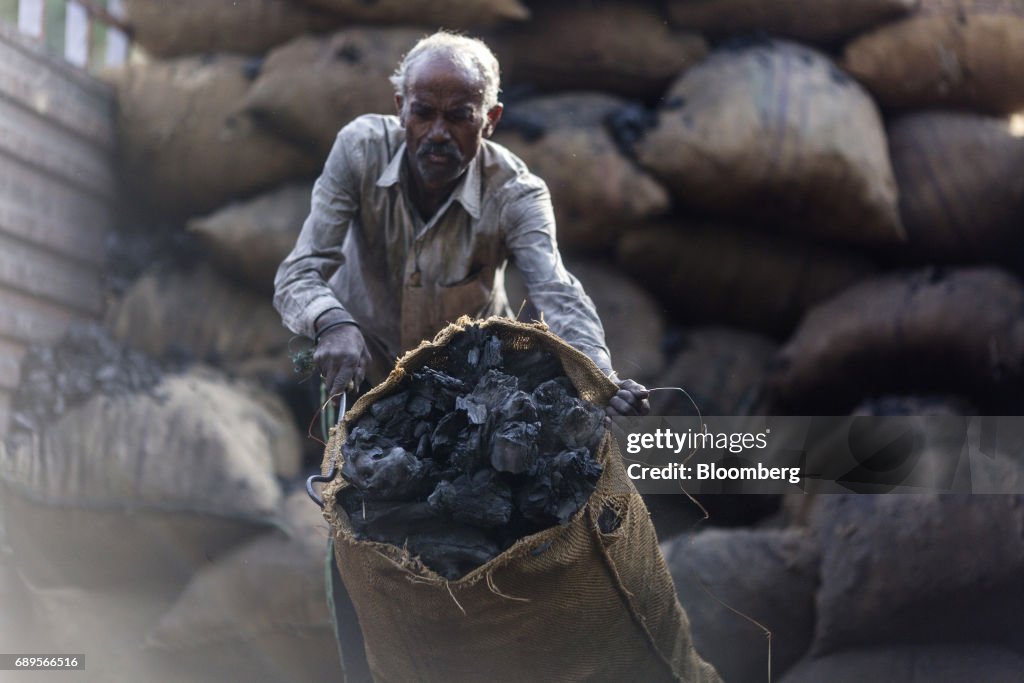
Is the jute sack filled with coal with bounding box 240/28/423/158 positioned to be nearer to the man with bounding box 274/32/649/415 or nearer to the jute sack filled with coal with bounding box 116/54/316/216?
the jute sack filled with coal with bounding box 116/54/316/216

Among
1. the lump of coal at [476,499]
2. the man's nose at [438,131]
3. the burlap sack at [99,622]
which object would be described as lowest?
the burlap sack at [99,622]

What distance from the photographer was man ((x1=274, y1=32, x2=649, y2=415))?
1845 millimetres

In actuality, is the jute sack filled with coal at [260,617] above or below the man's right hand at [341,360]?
below

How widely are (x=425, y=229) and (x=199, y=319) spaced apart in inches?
83.7

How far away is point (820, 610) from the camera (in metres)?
2.83

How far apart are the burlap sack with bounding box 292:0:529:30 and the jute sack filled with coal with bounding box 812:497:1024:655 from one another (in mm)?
1810

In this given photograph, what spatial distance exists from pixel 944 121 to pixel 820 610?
1759mm

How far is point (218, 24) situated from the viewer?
3906mm

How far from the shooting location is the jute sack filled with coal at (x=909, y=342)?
3297mm

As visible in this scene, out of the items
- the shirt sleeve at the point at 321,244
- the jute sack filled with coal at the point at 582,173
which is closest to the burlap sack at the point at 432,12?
the jute sack filled with coal at the point at 582,173

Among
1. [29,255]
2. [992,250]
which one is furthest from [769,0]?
[29,255]

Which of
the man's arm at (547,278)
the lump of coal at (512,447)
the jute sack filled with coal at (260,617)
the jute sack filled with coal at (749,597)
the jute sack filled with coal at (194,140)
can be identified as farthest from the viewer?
the jute sack filled with coal at (194,140)

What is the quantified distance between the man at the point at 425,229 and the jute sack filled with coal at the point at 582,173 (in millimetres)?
1462

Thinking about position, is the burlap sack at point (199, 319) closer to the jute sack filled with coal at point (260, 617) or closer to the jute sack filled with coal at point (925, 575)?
the jute sack filled with coal at point (260, 617)
